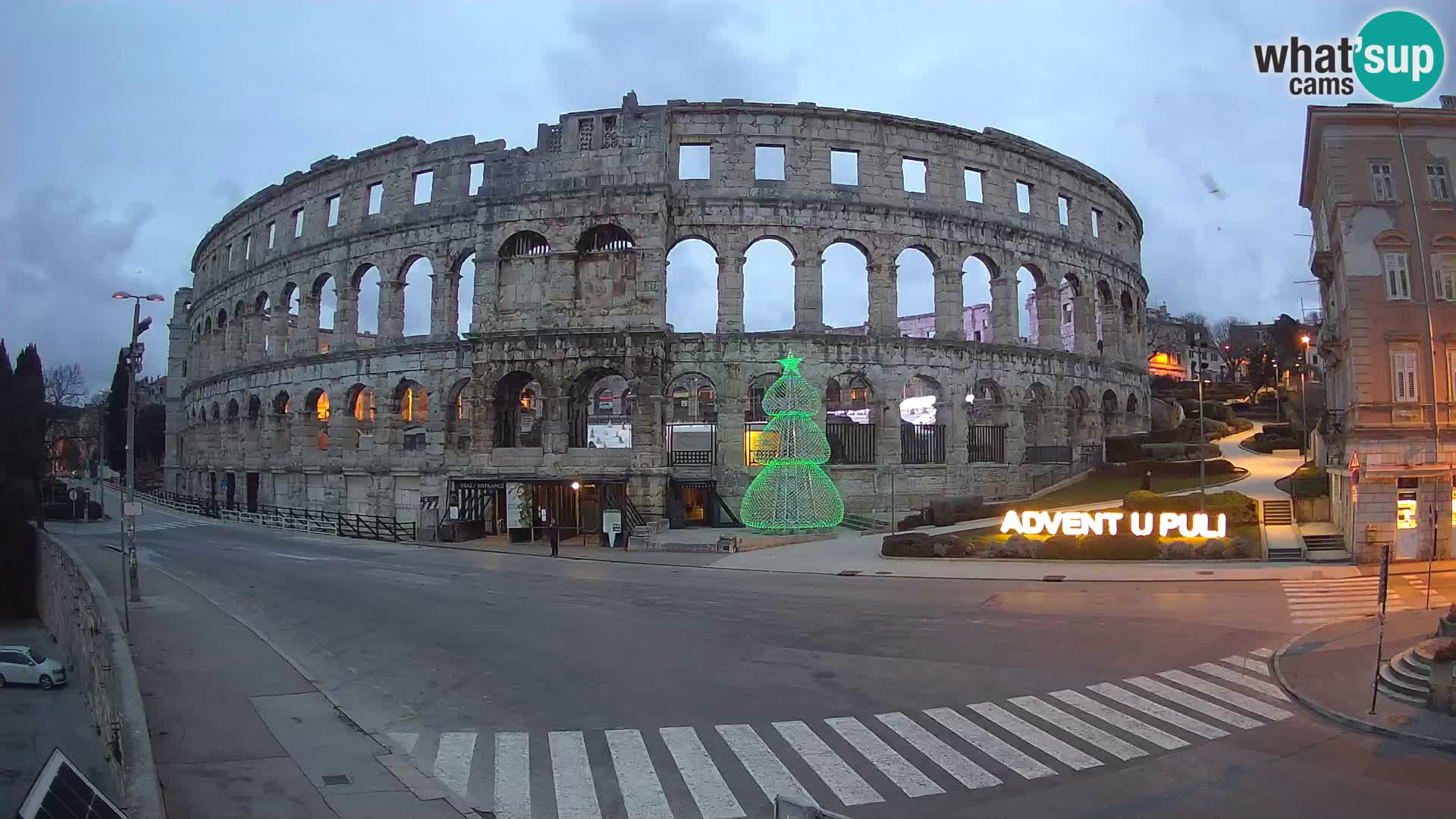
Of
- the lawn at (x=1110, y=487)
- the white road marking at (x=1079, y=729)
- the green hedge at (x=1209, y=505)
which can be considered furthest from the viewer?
the lawn at (x=1110, y=487)

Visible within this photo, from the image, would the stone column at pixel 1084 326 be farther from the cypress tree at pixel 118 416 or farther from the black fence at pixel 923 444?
the cypress tree at pixel 118 416

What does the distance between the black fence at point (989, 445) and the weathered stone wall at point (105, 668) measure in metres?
37.2

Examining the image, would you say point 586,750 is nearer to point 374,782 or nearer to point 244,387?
point 374,782

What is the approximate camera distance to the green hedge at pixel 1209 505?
1171 inches

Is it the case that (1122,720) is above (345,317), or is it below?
below

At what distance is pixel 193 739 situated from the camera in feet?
35.9

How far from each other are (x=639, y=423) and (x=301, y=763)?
28041 millimetres

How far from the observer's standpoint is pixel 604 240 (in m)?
41.2

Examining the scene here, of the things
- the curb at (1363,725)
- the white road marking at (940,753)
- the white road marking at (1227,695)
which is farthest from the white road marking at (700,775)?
the curb at (1363,725)

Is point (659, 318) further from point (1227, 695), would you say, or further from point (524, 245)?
point (1227, 695)

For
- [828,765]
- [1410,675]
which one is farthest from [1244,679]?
[828,765]

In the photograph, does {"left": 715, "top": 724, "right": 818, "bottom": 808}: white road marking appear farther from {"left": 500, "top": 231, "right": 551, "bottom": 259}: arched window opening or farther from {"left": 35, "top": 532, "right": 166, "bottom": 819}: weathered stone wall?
{"left": 500, "top": 231, "right": 551, "bottom": 259}: arched window opening

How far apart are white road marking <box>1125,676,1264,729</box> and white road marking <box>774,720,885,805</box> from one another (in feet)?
19.4

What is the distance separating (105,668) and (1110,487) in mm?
39647
